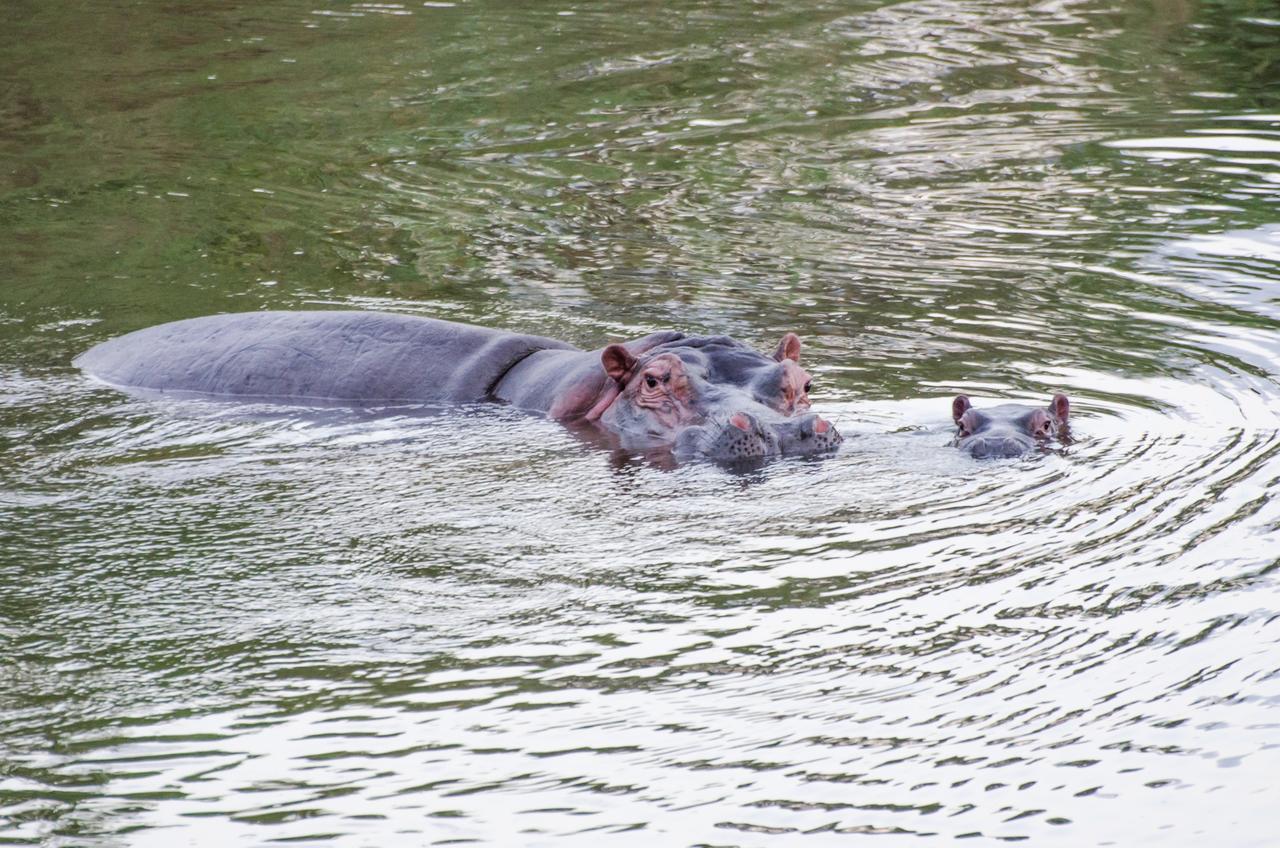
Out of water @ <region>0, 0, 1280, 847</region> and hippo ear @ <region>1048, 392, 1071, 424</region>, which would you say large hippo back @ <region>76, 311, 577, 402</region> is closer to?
water @ <region>0, 0, 1280, 847</region>

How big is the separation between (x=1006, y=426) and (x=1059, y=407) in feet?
0.93

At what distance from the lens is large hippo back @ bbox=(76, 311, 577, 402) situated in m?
8.41

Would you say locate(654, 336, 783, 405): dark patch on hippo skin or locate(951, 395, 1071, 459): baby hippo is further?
locate(654, 336, 783, 405): dark patch on hippo skin

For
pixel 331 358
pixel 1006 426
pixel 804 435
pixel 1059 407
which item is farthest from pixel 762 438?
pixel 331 358

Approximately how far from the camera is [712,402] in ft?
24.2

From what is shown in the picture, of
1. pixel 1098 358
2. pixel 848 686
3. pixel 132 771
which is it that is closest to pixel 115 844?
pixel 132 771

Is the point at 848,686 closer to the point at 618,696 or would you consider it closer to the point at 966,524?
the point at 618,696

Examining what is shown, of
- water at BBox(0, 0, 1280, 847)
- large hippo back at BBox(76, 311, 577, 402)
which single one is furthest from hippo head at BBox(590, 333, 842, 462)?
large hippo back at BBox(76, 311, 577, 402)

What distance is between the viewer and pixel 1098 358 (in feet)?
28.6

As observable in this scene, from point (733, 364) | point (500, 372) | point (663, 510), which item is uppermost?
point (733, 364)

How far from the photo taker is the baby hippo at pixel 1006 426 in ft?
22.8

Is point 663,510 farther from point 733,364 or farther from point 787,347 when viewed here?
point 787,347

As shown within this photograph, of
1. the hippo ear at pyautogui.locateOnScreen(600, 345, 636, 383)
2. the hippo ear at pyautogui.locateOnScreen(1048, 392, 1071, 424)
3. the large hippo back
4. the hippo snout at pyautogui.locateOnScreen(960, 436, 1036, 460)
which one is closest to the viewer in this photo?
the hippo snout at pyautogui.locateOnScreen(960, 436, 1036, 460)

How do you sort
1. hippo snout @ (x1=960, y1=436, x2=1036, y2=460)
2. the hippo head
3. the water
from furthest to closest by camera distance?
the hippo head → hippo snout @ (x1=960, y1=436, x2=1036, y2=460) → the water
